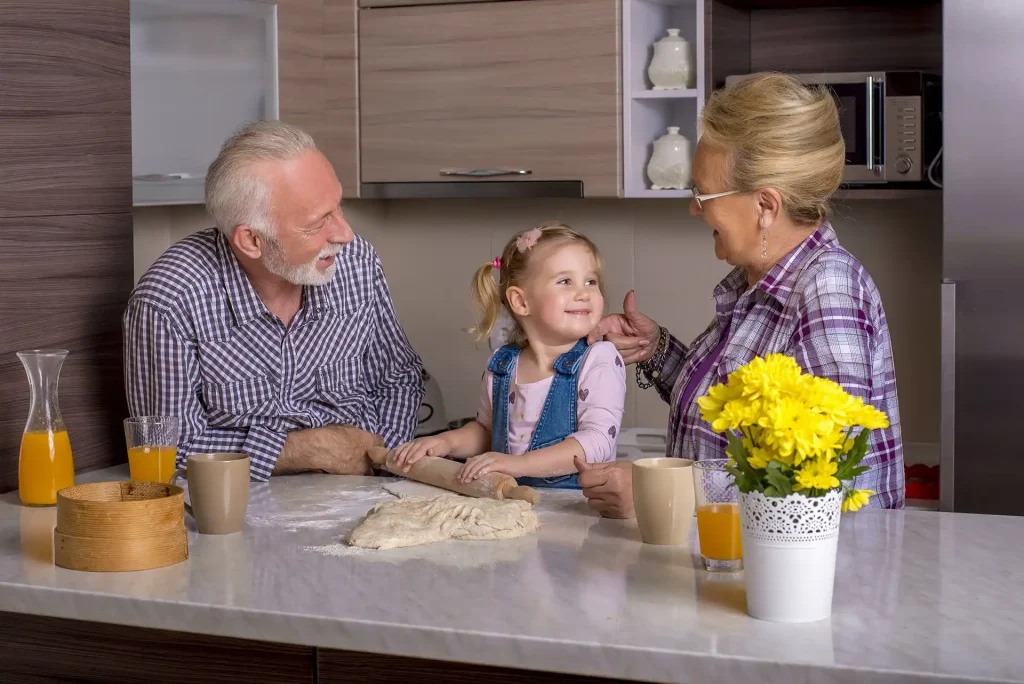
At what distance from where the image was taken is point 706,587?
4.49 feet

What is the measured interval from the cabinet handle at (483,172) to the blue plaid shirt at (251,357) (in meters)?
0.94

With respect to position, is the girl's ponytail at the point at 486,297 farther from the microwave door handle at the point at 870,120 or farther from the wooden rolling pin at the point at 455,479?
the microwave door handle at the point at 870,120

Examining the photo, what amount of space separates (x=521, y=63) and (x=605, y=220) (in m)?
0.57

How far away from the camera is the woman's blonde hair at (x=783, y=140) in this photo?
1850mm

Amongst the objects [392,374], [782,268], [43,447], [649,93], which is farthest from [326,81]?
[782,268]

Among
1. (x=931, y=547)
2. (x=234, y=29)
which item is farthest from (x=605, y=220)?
(x=931, y=547)

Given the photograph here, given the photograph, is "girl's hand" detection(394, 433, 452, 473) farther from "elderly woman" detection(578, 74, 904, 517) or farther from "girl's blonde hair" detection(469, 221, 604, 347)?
"elderly woman" detection(578, 74, 904, 517)

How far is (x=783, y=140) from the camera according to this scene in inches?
73.3

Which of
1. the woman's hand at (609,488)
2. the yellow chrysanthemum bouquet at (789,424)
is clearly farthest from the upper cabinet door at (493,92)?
the yellow chrysanthemum bouquet at (789,424)

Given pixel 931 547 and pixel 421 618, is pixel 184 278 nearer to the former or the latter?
pixel 421 618

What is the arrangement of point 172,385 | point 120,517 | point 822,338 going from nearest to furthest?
point 120,517 < point 822,338 < point 172,385

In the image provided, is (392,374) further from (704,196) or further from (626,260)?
(626,260)

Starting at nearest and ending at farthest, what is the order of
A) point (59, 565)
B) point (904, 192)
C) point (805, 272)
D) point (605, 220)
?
point (59, 565) → point (805, 272) → point (904, 192) → point (605, 220)

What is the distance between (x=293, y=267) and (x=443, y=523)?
71cm
